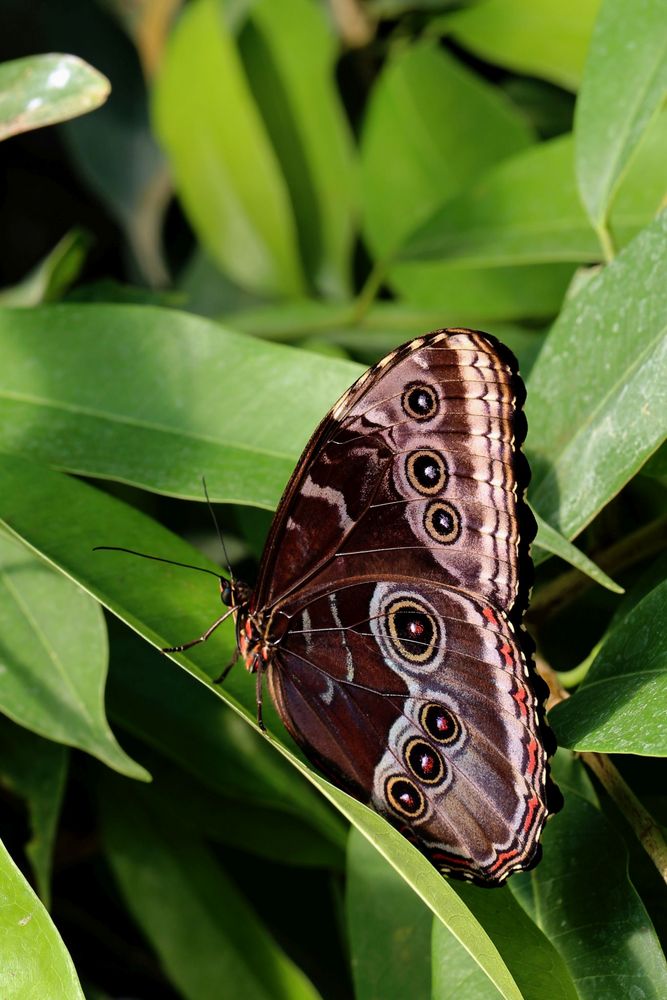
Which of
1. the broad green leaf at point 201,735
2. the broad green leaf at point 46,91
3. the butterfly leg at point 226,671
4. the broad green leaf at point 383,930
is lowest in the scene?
the broad green leaf at point 201,735

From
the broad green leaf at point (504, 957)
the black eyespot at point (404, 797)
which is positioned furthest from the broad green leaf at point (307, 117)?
the broad green leaf at point (504, 957)

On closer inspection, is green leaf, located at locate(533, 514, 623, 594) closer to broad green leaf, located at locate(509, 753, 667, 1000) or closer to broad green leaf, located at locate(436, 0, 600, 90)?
broad green leaf, located at locate(509, 753, 667, 1000)

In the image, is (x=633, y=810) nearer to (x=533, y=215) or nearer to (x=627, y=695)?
(x=627, y=695)

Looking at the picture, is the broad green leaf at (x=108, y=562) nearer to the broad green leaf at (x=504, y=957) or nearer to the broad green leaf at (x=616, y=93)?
the broad green leaf at (x=504, y=957)

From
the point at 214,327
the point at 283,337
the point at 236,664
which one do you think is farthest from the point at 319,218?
the point at 236,664

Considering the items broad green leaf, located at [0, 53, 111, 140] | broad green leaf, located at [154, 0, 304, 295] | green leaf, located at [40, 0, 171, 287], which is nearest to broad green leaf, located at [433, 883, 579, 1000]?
broad green leaf, located at [0, 53, 111, 140]

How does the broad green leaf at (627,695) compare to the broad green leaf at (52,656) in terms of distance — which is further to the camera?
the broad green leaf at (52,656)

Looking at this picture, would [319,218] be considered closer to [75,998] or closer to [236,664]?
[236,664]
